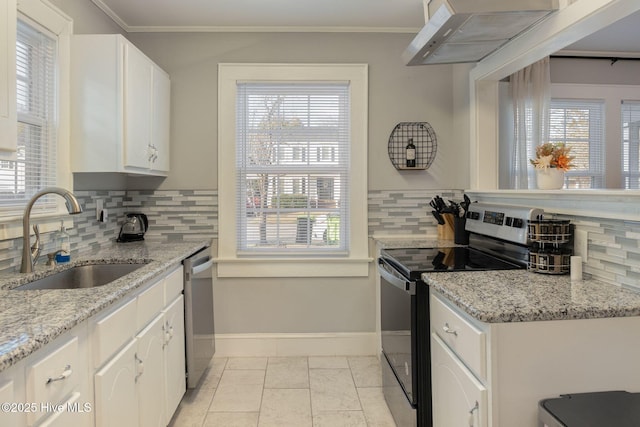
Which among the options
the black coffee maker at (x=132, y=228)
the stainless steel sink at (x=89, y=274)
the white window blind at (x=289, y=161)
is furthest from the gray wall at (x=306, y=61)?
the stainless steel sink at (x=89, y=274)

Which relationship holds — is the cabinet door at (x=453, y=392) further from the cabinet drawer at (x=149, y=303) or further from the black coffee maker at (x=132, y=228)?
the black coffee maker at (x=132, y=228)

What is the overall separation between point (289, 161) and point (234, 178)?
17.7 inches

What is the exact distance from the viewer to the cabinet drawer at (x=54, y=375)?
94 centimetres

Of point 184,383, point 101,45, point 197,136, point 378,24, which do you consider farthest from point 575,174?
point 101,45

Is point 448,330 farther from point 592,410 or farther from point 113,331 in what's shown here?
point 113,331

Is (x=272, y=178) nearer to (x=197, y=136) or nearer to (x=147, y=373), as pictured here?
(x=197, y=136)

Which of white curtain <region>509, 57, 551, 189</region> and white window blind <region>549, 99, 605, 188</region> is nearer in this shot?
white curtain <region>509, 57, 551, 189</region>

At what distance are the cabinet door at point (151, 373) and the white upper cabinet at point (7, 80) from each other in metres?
0.89

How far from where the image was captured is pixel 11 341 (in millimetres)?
917

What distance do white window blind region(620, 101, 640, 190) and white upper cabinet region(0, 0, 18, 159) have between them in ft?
13.2

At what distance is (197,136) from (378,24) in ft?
5.34

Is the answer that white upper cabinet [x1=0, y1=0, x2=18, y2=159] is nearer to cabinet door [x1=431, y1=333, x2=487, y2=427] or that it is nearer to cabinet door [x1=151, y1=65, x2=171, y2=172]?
cabinet door [x1=151, y1=65, x2=171, y2=172]

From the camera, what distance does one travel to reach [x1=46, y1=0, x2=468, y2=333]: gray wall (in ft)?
9.66

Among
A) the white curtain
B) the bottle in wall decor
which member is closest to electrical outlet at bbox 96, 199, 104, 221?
the bottle in wall decor
